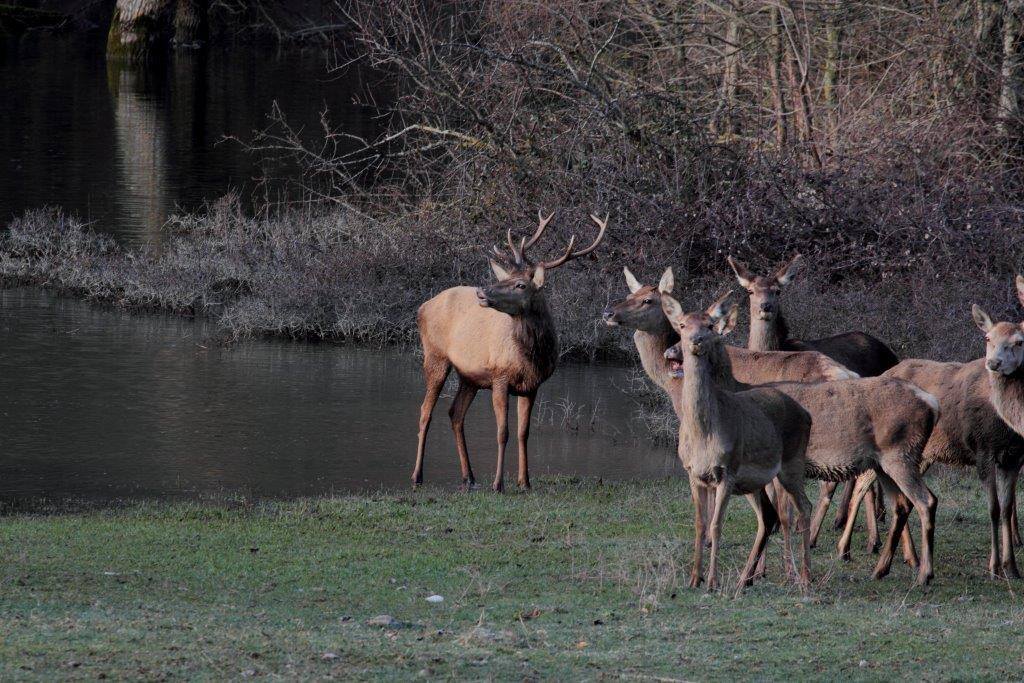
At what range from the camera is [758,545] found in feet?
32.2

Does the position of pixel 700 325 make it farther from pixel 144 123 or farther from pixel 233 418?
pixel 144 123

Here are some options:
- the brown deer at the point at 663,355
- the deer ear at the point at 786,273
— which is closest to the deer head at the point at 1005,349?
the brown deer at the point at 663,355

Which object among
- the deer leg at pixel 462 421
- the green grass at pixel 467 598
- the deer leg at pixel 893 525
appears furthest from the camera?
the deer leg at pixel 462 421

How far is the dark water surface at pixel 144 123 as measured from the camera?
29891 mm

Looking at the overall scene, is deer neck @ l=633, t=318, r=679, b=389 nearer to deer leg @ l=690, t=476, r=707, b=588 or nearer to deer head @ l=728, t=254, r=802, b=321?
deer head @ l=728, t=254, r=802, b=321

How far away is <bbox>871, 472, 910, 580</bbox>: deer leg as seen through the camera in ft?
33.8

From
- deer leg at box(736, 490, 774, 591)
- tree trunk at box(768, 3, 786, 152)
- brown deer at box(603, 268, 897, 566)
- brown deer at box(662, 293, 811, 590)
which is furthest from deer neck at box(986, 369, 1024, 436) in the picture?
tree trunk at box(768, 3, 786, 152)

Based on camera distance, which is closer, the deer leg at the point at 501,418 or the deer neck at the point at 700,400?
the deer neck at the point at 700,400

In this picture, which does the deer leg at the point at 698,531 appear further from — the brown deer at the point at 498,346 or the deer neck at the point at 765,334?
the brown deer at the point at 498,346

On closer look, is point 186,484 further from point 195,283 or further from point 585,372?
point 195,283

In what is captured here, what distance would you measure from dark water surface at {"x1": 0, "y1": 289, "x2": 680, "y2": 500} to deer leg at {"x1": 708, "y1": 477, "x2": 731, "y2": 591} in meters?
5.07

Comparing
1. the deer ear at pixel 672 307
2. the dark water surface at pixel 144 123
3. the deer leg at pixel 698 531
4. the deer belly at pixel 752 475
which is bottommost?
the deer leg at pixel 698 531

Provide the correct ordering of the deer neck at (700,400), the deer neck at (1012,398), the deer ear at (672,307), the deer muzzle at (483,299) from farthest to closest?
the deer muzzle at (483,299) < the deer neck at (1012,398) < the deer ear at (672,307) < the deer neck at (700,400)

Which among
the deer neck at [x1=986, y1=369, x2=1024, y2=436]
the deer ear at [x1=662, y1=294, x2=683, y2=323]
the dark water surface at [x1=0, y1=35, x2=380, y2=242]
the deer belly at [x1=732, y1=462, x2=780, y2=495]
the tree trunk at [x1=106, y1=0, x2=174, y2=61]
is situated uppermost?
the tree trunk at [x1=106, y1=0, x2=174, y2=61]
